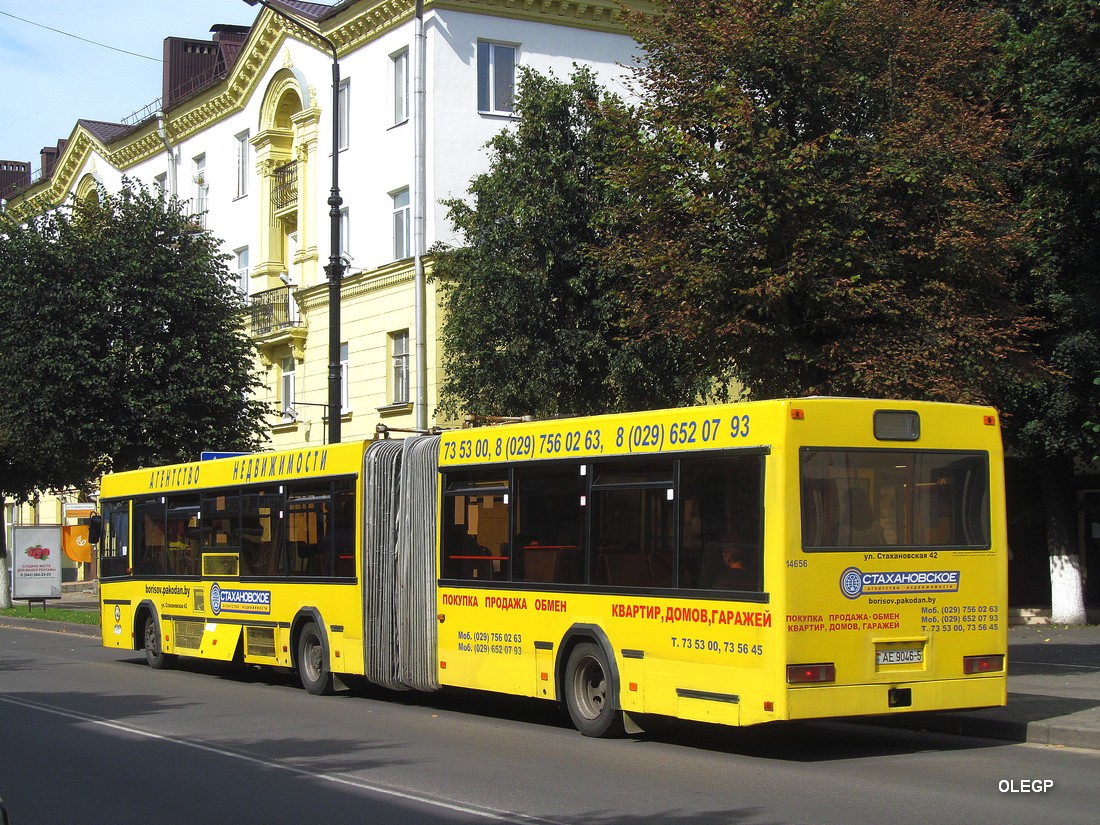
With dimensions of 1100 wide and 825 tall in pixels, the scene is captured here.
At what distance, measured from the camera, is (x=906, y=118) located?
16547mm

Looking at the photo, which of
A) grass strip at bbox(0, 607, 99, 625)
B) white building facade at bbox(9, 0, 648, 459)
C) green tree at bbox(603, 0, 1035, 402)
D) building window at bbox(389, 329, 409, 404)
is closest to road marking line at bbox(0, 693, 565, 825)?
green tree at bbox(603, 0, 1035, 402)

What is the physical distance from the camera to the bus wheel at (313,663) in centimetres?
1703

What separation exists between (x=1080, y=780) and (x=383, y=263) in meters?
26.8

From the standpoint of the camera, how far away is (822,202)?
51.1 feet

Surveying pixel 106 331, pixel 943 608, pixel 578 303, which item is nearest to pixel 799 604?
pixel 943 608

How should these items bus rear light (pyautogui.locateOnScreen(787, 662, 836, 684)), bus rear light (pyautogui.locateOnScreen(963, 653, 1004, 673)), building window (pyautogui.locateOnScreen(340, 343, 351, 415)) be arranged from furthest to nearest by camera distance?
building window (pyautogui.locateOnScreen(340, 343, 351, 415)) → bus rear light (pyautogui.locateOnScreen(963, 653, 1004, 673)) → bus rear light (pyautogui.locateOnScreen(787, 662, 836, 684))

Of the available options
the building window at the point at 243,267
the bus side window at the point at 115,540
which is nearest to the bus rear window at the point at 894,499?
the bus side window at the point at 115,540

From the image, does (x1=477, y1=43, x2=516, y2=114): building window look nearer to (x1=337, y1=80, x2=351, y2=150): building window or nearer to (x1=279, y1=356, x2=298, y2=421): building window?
(x1=337, y1=80, x2=351, y2=150): building window

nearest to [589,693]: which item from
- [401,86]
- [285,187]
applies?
[401,86]

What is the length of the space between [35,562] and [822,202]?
2848 cm

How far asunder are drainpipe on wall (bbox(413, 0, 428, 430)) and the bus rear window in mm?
22158

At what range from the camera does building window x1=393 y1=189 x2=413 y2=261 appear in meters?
34.2

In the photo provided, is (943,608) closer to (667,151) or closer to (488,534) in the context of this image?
(488,534)

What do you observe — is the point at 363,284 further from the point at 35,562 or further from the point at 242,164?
the point at 35,562
